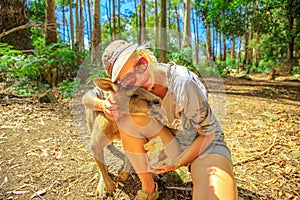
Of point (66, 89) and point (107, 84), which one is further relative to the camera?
point (66, 89)

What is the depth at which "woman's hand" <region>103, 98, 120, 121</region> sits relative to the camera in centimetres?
130

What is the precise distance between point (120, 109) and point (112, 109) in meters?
0.04

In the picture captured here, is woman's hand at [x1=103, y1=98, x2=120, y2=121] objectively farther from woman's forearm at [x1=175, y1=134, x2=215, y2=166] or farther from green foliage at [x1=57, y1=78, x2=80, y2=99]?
green foliage at [x1=57, y1=78, x2=80, y2=99]

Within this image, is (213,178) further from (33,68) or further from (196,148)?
(33,68)

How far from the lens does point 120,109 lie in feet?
4.31

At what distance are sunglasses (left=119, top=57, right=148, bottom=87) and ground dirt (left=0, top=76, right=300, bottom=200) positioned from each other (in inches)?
29.1

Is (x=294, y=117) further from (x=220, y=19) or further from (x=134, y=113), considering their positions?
(x=220, y=19)

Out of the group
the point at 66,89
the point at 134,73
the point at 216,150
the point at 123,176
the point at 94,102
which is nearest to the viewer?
the point at 134,73

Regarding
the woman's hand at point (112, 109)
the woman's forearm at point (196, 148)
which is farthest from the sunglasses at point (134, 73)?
the woman's forearm at point (196, 148)

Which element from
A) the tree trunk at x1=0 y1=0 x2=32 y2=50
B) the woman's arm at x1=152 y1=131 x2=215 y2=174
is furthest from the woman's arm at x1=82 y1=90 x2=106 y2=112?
the tree trunk at x1=0 y1=0 x2=32 y2=50

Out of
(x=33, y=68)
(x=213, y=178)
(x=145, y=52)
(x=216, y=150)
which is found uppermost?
(x=33, y=68)

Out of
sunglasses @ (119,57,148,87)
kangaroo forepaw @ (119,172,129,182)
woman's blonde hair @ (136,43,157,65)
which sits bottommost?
kangaroo forepaw @ (119,172,129,182)

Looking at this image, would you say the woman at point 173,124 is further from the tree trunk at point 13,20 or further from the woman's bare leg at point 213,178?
the tree trunk at point 13,20

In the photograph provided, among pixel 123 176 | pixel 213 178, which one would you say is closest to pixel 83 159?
pixel 123 176
